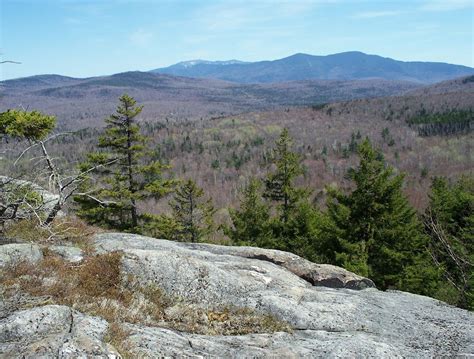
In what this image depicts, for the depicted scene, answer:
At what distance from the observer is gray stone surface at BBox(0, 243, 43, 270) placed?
32.2 ft

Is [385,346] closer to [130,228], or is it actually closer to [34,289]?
[34,289]

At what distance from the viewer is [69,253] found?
1150 cm

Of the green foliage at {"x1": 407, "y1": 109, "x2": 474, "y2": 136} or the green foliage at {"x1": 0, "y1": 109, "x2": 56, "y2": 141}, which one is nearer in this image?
the green foliage at {"x1": 0, "y1": 109, "x2": 56, "y2": 141}

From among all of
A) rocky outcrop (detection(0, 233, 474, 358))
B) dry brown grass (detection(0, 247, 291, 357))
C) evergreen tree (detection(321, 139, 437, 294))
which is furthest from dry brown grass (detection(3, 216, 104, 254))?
evergreen tree (detection(321, 139, 437, 294))

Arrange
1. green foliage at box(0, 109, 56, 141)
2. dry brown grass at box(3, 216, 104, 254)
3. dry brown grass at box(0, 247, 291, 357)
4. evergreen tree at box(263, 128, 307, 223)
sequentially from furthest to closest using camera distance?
1. evergreen tree at box(263, 128, 307, 223)
2. dry brown grass at box(3, 216, 104, 254)
3. green foliage at box(0, 109, 56, 141)
4. dry brown grass at box(0, 247, 291, 357)

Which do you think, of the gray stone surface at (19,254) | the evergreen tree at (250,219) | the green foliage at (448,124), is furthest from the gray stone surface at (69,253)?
the green foliage at (448,124)

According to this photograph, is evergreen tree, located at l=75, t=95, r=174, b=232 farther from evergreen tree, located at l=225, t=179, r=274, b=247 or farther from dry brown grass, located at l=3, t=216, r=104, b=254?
dry brown grass, located at l=3, t=216, r=104, b=254

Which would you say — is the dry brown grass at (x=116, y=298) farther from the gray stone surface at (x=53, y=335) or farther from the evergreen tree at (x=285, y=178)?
the evergreen tree at (x=285, y=178)

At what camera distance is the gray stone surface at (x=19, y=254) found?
387 inches

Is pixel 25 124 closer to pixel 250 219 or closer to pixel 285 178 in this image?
pixel 285 178

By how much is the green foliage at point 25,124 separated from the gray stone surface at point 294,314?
382 cm

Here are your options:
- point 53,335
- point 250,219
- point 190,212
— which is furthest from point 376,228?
point 53,335

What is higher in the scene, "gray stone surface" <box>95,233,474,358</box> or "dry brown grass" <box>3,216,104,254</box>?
"dry brown grass" <box>3,216,104,254</box>

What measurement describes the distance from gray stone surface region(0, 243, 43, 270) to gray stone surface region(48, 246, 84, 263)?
1.98 feet
